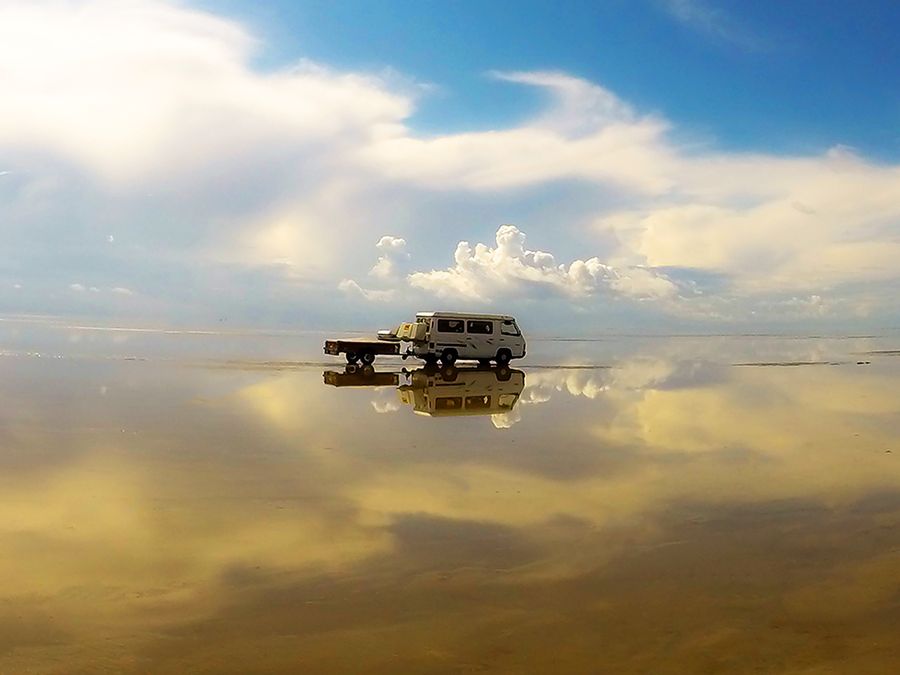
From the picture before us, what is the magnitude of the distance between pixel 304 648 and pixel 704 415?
1618 cm

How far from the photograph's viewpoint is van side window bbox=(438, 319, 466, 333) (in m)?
34.2

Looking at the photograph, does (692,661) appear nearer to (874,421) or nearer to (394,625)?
(394,625)

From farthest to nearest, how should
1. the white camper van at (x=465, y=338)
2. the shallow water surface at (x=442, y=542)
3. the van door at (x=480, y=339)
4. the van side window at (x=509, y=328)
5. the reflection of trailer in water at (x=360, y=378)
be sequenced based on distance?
the van side window at (x=509, y=328) → the van door at (x=480, y=339) → the white camper van at (x=465, y=338) → the reflection of trailer in water at (x=360, y=378) → the shallow water surface at (x=442, y=542)

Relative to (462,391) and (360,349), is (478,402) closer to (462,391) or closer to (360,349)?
(462,391)

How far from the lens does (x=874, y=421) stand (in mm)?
19016

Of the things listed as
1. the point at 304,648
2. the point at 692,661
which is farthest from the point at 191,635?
the point at 692,661

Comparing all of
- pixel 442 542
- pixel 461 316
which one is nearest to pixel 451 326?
pixel 461 316

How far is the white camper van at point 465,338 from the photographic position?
34.0 meters

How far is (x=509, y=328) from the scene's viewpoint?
119ft

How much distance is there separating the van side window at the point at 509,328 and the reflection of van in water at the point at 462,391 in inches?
97.2

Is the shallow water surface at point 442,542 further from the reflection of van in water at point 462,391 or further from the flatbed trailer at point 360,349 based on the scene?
the flatbed trailer at point 360,349

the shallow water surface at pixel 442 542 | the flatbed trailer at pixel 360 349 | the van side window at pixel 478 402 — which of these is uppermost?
the flatbed trailer at pixel 360 349

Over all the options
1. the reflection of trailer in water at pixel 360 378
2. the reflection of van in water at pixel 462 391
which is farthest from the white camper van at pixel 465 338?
the reflection of trailer in water at pixel 360 378

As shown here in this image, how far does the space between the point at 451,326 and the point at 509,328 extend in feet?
11.6
